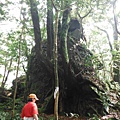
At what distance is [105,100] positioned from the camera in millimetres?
10414

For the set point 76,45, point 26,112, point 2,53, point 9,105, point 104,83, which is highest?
point 2,53

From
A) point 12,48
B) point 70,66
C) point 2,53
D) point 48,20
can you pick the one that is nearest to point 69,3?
point 48,20

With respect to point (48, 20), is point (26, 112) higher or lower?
lower

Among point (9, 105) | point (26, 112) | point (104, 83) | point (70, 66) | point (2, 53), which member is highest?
point (2, 53)

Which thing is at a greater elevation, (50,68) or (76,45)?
(76,45)

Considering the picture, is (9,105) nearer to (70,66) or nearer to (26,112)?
(70,66)

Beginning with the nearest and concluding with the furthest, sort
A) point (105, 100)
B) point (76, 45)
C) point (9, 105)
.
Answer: point (105, 100), point (76, 45), point (9, 105)

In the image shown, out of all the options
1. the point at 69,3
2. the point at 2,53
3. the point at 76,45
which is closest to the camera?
the point at 69,3

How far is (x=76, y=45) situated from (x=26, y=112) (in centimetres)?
742

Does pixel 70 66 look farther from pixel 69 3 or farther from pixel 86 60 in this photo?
pixel 69 3

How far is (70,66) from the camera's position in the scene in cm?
1060

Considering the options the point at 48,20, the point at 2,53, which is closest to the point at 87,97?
the point at 48,20

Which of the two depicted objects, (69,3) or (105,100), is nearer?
(69,3)

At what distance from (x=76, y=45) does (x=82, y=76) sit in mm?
2522
